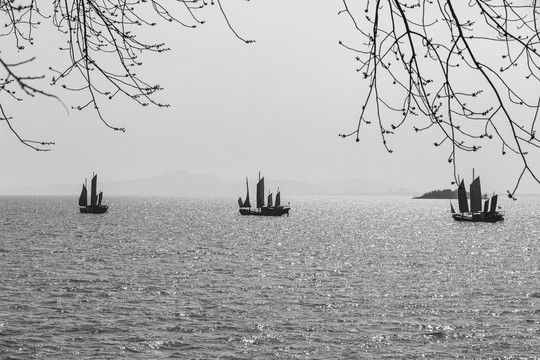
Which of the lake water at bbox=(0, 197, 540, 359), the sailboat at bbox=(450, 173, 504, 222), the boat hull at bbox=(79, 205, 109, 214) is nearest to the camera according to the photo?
the lake water at bbox=(0, 197, 540, 359)

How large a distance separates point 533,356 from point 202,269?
99.2ft

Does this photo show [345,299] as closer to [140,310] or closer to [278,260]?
[140,310]

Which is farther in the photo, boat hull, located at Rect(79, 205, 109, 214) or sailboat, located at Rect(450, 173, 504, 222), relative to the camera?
boat hull, located at Rect(79, 205, 109, 214)

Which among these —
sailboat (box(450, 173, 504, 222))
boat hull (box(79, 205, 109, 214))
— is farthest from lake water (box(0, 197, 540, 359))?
boat hull (box(79, 205, 109, 214))

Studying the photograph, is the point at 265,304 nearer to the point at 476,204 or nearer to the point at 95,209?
the point at 476,204

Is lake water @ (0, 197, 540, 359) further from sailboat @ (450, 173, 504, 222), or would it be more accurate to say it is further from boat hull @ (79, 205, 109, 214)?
boat hull @ (79, 205, 109, 214)

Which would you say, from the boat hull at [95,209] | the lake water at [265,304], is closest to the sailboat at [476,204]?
the lake water at [265,304]

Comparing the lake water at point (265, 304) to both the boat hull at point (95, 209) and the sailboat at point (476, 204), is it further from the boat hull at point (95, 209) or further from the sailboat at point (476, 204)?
the boat hull at point (95, 209)

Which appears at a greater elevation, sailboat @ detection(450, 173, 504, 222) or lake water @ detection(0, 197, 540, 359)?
sailboat @ detection(450, 173, 504, 222)

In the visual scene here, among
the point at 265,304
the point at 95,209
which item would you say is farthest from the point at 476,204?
the point at 95,209

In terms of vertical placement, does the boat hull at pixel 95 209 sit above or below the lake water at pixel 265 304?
above

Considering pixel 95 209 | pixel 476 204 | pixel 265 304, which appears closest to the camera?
pixel 265 304

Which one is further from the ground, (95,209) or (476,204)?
(476,204)

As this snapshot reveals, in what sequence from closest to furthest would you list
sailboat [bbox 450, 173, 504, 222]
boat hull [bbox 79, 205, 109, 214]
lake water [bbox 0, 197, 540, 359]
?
lake water [bbox 0, 197, 540, 359]
sailboat [bbox 450, 173, 504, 222]
boat hull [bbox 79, 205, 109, 214]
